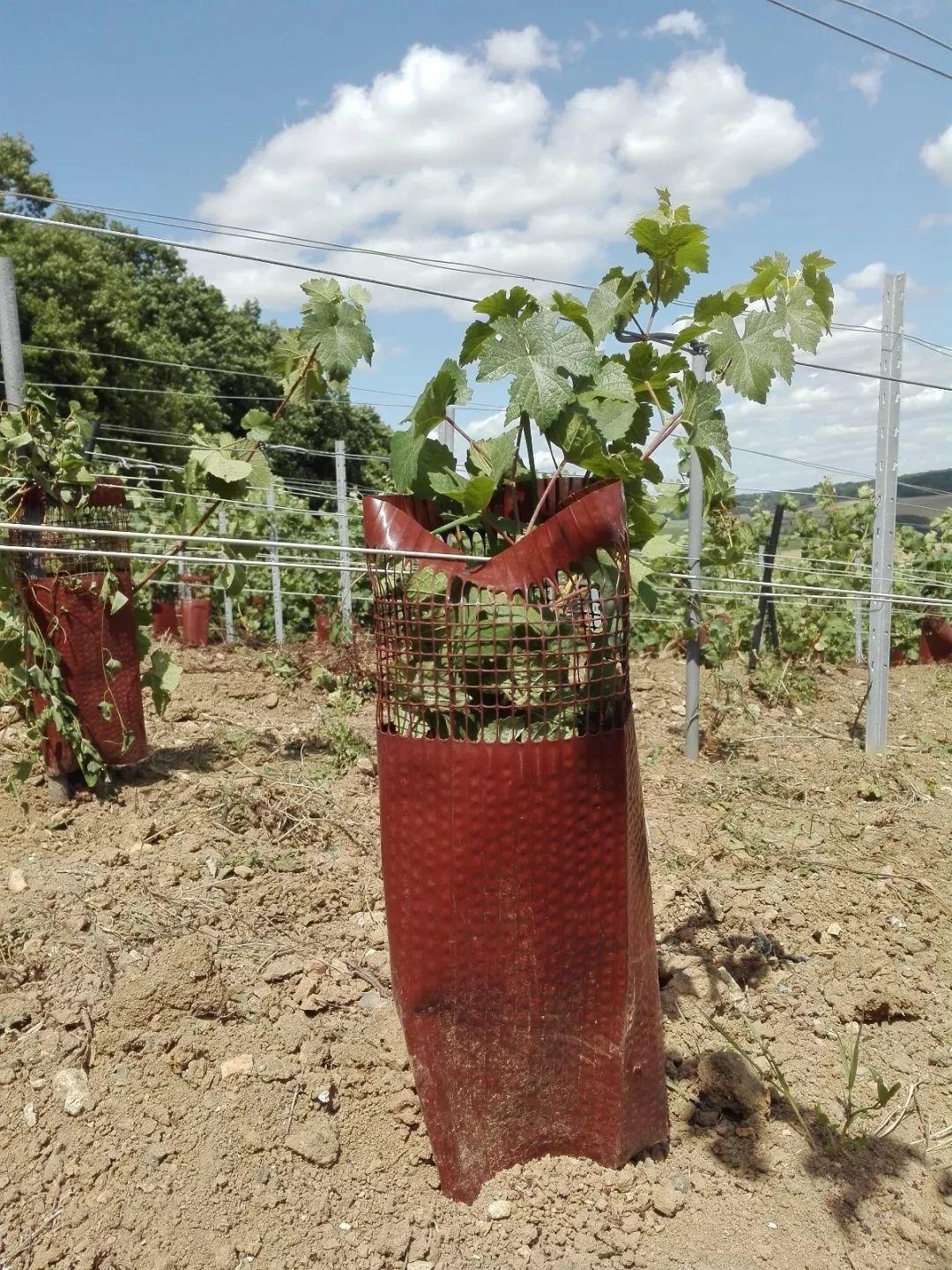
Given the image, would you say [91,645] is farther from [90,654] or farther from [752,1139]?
[752,1139]

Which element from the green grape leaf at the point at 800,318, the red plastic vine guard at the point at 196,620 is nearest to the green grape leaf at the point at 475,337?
the green grape leaf at the point at 800,318

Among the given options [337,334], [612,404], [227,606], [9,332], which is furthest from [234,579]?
[227,606]

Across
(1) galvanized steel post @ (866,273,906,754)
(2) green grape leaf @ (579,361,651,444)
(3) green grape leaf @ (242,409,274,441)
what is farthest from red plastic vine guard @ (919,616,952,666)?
(2) green grape leaf @ (579,361,651,444)

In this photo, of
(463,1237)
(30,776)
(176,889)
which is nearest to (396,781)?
(463,1237)

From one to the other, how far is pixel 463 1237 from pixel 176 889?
1708 millimetres

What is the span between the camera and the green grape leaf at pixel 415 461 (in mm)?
1831

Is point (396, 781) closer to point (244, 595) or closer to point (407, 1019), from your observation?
point (407, 1019)

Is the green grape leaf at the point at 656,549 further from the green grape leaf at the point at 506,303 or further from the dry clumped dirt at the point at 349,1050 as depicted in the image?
the dry clumped dirt at the point at 349,1050

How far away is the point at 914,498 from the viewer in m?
11.8

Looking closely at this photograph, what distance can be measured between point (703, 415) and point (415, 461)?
0.55 metres

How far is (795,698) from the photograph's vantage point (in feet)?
22.6

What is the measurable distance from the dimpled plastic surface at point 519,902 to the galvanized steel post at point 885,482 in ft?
13.4

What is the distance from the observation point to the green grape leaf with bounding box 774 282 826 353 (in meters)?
1.81

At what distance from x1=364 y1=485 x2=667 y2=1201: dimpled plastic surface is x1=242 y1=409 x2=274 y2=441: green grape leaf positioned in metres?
2.30
